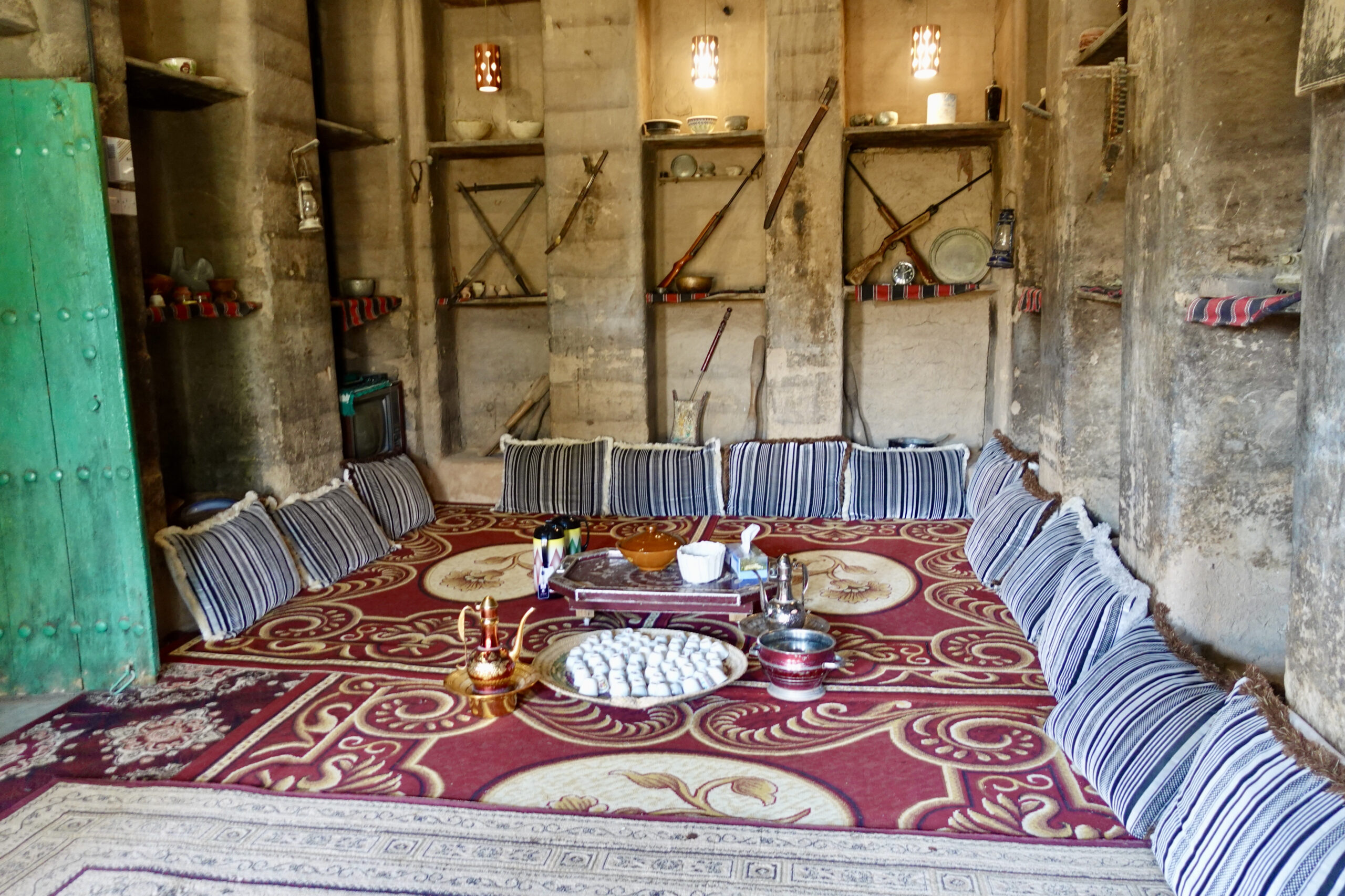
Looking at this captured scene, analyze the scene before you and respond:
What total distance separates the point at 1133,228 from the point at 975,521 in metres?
2.25

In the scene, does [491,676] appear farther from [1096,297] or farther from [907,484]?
[907,484]

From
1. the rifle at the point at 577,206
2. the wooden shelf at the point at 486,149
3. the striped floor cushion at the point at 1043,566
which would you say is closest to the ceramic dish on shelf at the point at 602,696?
the striped floor cushion at the point at 1043,566

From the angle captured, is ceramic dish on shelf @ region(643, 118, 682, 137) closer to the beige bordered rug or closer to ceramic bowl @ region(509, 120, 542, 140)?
ceramic bowl @ region(509, 120, 542, 140)

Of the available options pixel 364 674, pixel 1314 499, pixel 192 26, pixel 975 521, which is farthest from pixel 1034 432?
pixel 192 26

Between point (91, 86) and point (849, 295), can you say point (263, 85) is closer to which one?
point (91, 86)

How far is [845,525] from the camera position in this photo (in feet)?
20.7

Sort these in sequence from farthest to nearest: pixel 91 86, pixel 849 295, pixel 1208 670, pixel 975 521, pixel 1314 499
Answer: pixel 849 295 < pixel 975 521 < pixel 91 86 < pixel 1208 670 < pixel 1314 499

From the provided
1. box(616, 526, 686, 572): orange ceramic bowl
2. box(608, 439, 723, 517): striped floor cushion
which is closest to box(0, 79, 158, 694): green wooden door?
box(616, 526, 686, 572): orange ceramic bowl

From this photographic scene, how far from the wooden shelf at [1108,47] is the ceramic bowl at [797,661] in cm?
266

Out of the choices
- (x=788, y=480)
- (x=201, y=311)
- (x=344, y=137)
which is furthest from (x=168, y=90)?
(x=788, y=480)

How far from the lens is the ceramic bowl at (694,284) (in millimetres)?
6941

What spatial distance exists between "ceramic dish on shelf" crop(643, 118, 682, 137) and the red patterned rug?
3.46m

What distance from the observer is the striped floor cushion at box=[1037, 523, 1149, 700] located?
11.0ft

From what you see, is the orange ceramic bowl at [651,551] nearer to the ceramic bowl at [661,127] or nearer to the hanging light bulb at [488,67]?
the ceramic bowl at [661,127]
